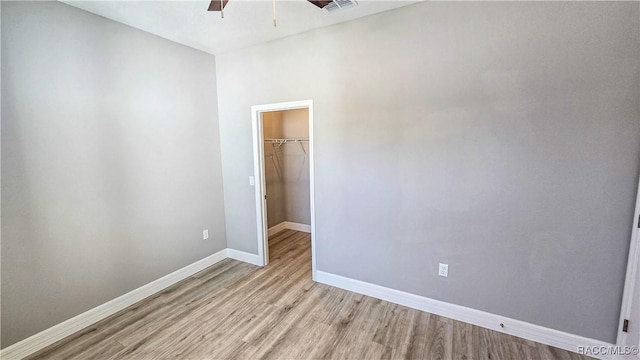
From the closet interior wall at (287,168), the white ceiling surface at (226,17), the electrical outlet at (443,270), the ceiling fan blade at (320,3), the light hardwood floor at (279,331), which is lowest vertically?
the light hardwood floor at (279,331)

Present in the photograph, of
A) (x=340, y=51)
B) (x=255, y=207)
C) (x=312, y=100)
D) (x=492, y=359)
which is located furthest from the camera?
(x=255, y=207)

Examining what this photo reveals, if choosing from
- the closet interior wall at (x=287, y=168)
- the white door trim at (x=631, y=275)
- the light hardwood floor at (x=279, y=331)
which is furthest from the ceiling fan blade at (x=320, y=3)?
the light hardwood floor at (x=279, y=331)

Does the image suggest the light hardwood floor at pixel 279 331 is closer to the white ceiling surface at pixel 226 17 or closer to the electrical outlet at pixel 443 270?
the electrical outlet at pixel 443 270

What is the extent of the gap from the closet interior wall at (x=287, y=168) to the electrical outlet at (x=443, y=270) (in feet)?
8.83

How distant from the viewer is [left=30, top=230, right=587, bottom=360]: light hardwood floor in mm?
1945

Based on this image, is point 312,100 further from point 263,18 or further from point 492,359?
point 492,359

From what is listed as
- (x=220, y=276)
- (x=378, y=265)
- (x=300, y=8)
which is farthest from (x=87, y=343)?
(x=300, y=8)

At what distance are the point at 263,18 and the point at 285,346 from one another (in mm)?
2900

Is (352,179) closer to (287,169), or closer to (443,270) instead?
(443,270)

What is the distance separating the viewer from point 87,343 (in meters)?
2.07

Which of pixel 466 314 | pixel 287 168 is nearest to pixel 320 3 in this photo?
pixel 466 314

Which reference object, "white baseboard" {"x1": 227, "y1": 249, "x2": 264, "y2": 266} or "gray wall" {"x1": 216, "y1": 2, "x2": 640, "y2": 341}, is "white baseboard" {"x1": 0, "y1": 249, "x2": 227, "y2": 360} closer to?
"white baseboard" {"x1": 227, "y1": 249, "x2": 264, "y2": 266}

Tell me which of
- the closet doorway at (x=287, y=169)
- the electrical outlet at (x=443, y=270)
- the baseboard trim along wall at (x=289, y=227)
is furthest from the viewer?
the baseboard trim along wall at (x=289, y=227)

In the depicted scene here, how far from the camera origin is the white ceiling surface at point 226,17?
214 cm
